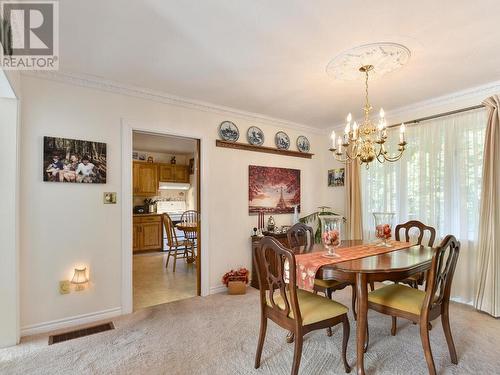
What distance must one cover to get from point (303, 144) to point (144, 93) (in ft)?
8.72

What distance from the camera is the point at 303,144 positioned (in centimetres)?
475

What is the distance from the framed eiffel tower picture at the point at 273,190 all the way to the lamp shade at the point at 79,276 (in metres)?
2.17

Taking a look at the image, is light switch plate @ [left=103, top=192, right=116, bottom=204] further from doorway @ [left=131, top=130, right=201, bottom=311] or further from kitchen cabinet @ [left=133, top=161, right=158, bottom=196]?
kitchen cabinet @ [left=133, top=161, right=158, bottom=196]

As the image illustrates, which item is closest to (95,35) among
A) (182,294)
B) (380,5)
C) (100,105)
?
(100,105)

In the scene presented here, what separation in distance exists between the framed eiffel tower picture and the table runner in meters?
1.73

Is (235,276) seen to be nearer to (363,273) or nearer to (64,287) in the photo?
(64,287)

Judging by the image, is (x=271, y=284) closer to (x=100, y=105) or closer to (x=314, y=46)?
(x=314, y=46)

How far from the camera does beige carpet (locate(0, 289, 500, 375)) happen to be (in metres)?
2.03

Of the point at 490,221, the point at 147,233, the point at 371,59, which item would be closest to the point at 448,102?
the point at 490,221

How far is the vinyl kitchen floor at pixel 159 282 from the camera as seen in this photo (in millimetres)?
3523

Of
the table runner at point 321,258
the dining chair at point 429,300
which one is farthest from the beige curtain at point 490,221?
the dining chair at point 429,300

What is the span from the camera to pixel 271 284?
1.99m

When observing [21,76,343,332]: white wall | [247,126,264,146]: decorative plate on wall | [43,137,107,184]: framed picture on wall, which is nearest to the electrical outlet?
[21,76,343,332]: white wall

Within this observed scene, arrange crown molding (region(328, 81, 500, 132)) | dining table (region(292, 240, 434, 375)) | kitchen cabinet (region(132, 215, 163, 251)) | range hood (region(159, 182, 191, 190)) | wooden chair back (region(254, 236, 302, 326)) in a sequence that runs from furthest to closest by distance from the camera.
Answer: range hood (region(159, 182, 191, 190)) → kitchen cabinet (region(132, 215, 163, 251)) → crown molding (region(328, 81, 500, 132)) → dining table (region(292, 240, 434, 375)) → wooden chair back (region(254, 236, 302, 326))
